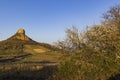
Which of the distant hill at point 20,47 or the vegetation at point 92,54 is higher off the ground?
the distant hill at point 20,47

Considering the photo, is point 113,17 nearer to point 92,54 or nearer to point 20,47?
point 92,54

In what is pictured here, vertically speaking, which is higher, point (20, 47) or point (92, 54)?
point (20, 47)

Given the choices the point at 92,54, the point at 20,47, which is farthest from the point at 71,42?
the point at 20,47

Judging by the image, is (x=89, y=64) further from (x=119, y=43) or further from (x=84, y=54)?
(x=119, y=43)

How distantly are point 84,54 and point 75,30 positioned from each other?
205 centimetres

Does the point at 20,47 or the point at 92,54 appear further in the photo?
the point at 20,47

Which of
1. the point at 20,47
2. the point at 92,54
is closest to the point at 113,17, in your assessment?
the point at 92,54

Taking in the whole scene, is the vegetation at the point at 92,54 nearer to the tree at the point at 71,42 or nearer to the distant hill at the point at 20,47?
the tree at the point at 71,42

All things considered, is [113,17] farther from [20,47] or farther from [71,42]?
[20,47]

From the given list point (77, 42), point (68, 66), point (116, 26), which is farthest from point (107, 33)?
point (68, 66)

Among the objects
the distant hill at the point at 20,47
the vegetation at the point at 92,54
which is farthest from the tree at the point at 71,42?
the distant hill at the point at 20,47

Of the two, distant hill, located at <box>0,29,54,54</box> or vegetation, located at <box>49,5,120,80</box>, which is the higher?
distant hill, located at <box>0,29,54,54</box>

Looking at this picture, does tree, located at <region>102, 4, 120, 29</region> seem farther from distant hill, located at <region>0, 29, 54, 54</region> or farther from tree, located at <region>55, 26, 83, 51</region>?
distant hill, located at <region>0, 29, 54, 54</region>

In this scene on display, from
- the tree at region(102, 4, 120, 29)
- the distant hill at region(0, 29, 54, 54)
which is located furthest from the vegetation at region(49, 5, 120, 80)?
the distant hill at region(0, 29, 54, 54)
